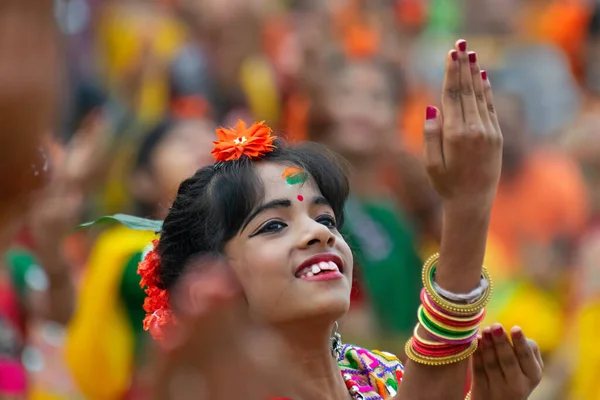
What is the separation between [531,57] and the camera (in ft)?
26.4

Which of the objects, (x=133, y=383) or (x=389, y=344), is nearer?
(x=133, y=383)

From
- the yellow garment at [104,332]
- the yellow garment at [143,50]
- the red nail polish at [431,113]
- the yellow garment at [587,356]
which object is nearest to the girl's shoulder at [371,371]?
the red nail polish at [431,113]

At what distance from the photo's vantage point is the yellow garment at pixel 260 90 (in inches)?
272

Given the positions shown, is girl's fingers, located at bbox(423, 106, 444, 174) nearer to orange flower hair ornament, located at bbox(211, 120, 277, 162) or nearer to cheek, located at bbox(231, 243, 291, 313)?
cheek, located at bbox(231, 243, 291, 313)

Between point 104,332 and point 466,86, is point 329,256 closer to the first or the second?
point 466,86

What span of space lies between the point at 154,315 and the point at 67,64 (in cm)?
423

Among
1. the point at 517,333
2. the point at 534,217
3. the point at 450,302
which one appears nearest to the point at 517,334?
the point at 517,333

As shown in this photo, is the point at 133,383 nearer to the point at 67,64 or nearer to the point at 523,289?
the point at 523,289

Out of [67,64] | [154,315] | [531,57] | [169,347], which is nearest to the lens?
[169,347]

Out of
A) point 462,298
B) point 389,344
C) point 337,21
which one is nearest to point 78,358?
point 389,344

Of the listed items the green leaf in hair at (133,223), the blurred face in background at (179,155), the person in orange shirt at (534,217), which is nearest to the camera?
the green leaf in hair at (133,223)

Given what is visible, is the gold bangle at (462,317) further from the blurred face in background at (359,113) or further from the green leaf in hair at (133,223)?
the blurred face in background at (359,113)

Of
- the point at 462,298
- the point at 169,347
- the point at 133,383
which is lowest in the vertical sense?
the point at 133,383

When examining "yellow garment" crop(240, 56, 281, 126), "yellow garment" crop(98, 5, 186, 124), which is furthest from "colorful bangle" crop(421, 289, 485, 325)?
"yellow garment" crop(240, 56, 281, 126)
